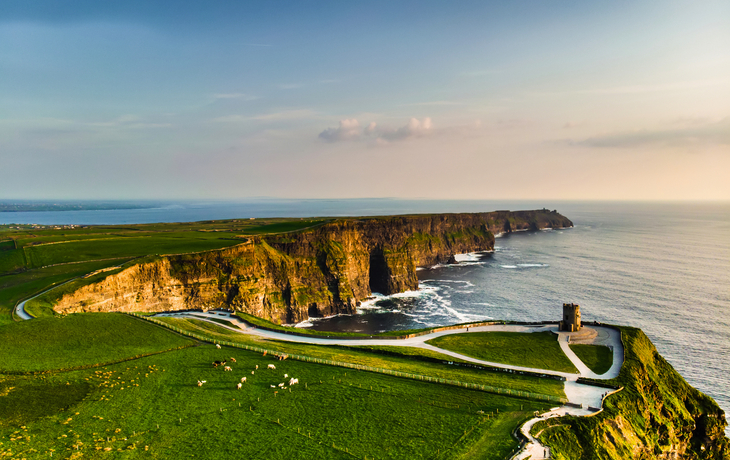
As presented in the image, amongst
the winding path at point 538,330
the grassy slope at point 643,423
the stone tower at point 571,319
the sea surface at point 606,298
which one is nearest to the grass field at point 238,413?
the winding path at point 538,330

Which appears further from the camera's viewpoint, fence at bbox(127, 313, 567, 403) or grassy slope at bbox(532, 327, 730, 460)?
fence at bbox(127, 313, 567, 403)

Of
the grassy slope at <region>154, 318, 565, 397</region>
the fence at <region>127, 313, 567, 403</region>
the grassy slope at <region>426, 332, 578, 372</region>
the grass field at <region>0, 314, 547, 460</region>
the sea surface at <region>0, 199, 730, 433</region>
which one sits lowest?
the sea surface at <region>0, 199, 730, 433</region>

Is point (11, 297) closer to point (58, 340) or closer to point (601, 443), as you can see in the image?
point (58, 340)

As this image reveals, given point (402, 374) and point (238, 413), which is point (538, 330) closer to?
point (402, 374)

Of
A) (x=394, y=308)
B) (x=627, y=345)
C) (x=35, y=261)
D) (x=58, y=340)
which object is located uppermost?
(x=35, y=261)

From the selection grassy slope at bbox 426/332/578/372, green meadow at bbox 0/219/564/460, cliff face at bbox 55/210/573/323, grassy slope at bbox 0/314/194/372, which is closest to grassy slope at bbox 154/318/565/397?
green meadow at bbox 0/219/564/460

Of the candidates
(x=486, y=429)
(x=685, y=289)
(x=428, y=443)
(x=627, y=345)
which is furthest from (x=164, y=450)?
(x=685, y=289)

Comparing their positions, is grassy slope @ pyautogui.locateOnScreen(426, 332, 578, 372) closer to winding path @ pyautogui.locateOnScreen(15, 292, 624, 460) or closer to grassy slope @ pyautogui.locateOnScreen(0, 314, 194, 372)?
winding path @ pyautogui.locateOnScreen(15, 292, 624, 460)

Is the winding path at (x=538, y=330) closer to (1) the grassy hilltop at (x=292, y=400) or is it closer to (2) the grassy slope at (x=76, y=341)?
(1) the grassy hilltop at (x=292, y=400)
